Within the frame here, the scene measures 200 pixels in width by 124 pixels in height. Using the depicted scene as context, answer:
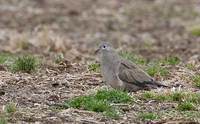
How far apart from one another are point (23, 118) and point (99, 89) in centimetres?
201

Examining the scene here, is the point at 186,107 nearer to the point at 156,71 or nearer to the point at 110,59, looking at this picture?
the point at 110,59

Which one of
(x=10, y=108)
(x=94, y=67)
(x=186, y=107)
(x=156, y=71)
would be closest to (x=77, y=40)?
(x=94, y=67)

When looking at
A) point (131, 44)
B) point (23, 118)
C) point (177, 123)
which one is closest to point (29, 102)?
point (23, 118)

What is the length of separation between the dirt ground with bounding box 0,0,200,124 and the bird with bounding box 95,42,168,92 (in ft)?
1.45

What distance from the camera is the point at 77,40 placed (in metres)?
23.0

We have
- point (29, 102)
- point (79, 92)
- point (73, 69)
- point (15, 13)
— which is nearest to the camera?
point (29, 102)

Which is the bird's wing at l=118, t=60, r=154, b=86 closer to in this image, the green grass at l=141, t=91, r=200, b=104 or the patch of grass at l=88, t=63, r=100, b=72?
the green grass at l=141, t=91, r=200, b=104

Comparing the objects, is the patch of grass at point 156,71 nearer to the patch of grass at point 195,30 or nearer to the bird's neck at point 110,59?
the bird's neck at point 110,59

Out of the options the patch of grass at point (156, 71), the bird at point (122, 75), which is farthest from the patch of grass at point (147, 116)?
the patch of grass at point (156, 71)

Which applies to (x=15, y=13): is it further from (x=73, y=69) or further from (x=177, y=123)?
(x=177, y=123)

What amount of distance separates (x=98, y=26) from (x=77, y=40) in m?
2.63

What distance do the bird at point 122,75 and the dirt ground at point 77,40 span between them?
441 millimetres

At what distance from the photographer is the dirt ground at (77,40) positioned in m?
12.1

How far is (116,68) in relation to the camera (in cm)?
1273
